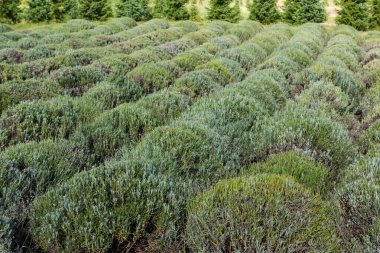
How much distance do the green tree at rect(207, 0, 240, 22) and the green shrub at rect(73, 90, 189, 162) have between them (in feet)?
85.2

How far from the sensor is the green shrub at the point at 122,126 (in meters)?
5.16

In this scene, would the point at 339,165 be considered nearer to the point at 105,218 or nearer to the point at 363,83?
the point at 105,218

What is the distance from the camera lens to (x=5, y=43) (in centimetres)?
1369

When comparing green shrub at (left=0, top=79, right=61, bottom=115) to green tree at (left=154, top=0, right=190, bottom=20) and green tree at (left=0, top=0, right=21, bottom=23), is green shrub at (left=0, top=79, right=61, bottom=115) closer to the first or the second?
green tree at (left=0, top=0, right=21, bottom=23)

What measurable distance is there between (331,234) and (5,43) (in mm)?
14353

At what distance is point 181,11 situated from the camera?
31.4m

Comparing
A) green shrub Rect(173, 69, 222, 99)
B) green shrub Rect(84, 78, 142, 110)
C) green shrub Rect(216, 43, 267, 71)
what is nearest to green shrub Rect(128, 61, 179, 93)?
green shrub Rect(84, 78, 142, 110)

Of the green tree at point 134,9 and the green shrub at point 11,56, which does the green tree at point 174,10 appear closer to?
the green tree at point 134,9

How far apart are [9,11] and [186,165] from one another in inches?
1146

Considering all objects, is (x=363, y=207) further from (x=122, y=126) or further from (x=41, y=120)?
(x=41, y=120)

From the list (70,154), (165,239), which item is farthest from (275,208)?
(70,154)

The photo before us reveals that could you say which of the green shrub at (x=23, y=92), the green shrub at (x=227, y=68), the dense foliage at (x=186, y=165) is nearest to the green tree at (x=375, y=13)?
the dense foliage at (x=186, y=165)

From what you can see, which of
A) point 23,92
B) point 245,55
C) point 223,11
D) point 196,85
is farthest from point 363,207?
point 223,11

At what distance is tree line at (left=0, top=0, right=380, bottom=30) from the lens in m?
28.0
